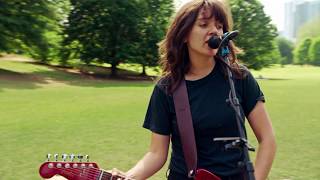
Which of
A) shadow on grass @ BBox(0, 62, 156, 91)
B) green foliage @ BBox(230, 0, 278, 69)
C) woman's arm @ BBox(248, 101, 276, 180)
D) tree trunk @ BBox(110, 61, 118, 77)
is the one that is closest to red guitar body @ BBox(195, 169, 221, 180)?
woman's arm @ BBox(248, 101, 276, 180)

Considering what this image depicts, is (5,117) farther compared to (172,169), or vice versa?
(5,117)

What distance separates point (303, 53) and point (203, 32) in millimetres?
125875

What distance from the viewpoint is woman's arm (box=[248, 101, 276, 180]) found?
104 inches

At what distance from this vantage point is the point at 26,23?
110 ft

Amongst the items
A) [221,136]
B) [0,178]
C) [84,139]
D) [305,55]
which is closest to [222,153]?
[221,136]

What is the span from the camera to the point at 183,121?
2.54m

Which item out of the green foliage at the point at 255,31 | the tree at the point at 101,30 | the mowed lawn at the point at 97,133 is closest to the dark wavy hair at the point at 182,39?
the mowed lawn at the point at 97,133

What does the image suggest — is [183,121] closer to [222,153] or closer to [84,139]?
[222,153]

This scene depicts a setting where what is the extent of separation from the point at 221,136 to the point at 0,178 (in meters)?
6.12

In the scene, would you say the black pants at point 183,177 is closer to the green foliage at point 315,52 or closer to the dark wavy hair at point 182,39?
the dark wavy hair at point 182,39

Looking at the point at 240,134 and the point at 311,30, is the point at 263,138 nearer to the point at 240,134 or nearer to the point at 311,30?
the point at 240,134

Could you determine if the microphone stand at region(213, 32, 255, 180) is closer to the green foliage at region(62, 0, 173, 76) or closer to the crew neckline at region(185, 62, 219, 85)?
the crew neckline at region(185, 62, 219, 85)

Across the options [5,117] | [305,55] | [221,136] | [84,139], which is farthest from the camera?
[305,55]

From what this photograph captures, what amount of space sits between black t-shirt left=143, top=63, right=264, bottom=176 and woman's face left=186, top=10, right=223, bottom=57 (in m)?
Result: 0.16
